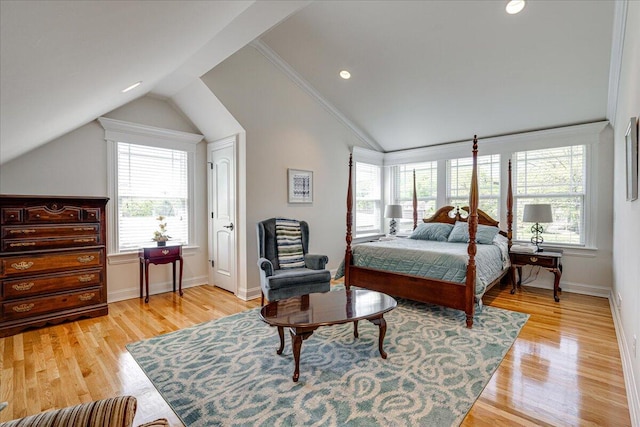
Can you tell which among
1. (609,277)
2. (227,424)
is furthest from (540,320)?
(227,424)

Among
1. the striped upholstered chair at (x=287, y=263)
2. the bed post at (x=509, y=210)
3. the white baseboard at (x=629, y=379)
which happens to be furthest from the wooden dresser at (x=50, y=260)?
the bed post at (x=509, y=210)

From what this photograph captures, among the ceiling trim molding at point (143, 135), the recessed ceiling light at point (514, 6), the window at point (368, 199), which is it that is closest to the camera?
the recessed ceiling light at point (514, 6)

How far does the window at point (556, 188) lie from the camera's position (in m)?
4.45

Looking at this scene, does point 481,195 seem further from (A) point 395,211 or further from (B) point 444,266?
(B) point 444,266

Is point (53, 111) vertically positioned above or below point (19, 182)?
above

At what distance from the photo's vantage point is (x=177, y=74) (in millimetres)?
3607

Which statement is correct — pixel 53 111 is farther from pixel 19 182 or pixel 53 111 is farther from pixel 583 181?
pixel 583 181

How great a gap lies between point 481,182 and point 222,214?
14.3ft

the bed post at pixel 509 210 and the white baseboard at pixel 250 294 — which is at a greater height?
the bed post at pixel 509 210

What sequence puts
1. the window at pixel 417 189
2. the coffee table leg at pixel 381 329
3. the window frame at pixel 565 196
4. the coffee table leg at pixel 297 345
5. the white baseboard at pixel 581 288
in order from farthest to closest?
1. the window at pixel 417 189
2. the window frame at pixel 565 196
3. the white baseboard at pixel 581 288
4. the coffee table leg at pixel 381 329
5. the coffee table leg at pixel 297 345

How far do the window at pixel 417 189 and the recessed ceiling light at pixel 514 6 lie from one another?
A: 3.03m

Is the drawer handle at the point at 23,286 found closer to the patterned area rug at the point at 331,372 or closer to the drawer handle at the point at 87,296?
the drawer handle at the point at 87,296

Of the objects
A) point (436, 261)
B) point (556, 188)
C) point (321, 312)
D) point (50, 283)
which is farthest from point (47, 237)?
point (556, 188)

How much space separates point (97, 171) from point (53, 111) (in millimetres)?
1818
